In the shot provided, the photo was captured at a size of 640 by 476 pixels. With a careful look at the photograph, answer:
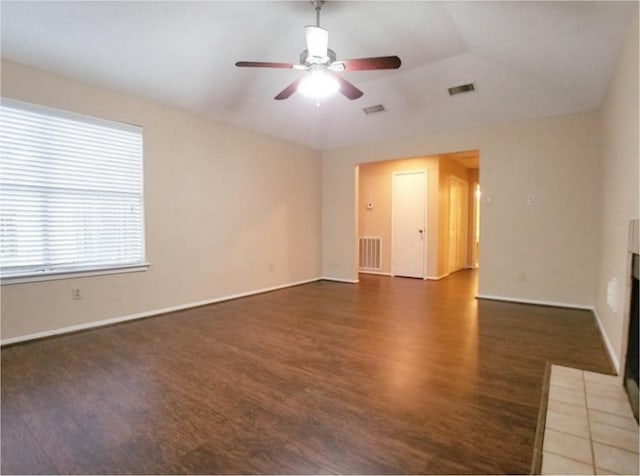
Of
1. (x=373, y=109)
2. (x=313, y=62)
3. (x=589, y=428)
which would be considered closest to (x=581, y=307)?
(x=589, y=428)

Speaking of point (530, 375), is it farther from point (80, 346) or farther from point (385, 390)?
point (80, 346)

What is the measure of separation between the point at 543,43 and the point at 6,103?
15.9 feet

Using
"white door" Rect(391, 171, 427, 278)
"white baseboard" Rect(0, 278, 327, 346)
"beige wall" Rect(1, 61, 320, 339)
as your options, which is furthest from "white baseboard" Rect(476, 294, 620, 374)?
"white baseboard" Rect(0, 278, 327, 346)

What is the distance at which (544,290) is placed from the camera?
445cm

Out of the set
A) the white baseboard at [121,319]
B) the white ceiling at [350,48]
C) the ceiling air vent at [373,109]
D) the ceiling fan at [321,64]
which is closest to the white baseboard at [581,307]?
the white ceiling at [350,48]

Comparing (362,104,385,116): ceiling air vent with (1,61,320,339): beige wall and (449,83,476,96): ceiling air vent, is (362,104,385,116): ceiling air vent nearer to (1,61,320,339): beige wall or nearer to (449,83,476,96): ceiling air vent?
(449,83,476,96): ceiling air vent

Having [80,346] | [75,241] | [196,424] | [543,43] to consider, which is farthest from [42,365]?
[543,43]

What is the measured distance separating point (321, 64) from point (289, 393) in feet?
8.04

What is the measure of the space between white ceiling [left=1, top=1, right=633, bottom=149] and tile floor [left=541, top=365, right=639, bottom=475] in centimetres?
264

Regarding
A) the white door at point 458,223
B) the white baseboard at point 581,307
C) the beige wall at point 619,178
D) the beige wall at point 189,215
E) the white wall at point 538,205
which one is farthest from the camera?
the white door at point 458,223

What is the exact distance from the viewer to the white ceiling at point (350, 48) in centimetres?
271

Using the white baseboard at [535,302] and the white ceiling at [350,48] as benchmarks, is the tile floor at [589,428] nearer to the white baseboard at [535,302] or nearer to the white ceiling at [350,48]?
the white baseboard at [535,302]

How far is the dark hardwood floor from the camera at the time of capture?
1559mm

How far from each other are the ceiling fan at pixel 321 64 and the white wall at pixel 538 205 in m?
2.73
